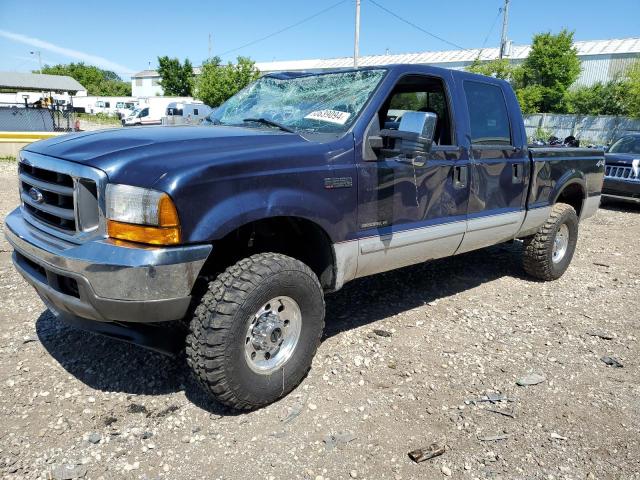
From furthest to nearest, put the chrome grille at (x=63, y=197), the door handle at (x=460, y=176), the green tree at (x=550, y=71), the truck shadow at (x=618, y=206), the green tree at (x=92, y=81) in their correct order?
the green tree at (x=92, y=81)
the green tree at (x=550, y=71)
the truck shadow at (x=618, y=206)
the door handle at (x=460, y=176)
the chrome grille at (x=63, y=197)

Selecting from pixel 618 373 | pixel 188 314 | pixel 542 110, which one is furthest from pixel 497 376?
pixel 542 110

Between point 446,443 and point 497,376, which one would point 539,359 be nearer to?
point 497,376

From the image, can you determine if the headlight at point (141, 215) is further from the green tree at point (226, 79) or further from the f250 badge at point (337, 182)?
the green tree at point (226, 79)

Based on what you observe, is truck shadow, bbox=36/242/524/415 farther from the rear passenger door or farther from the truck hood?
the truck hood

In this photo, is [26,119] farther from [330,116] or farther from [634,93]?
[634,93]

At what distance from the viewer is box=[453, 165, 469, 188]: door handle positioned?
3938mm

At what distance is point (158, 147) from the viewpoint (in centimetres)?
265

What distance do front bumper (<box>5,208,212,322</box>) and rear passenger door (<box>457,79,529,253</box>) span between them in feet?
8.44

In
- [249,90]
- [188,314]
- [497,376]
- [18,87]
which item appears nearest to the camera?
[188,314]

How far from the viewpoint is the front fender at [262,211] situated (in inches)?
99.2

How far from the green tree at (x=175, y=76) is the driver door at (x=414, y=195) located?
56.0m

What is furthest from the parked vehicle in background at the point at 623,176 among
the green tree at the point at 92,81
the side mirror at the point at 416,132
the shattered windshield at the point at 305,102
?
the green tree at the point at 92,81

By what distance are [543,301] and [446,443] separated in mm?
2782

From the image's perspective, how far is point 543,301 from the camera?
499 centimetres
